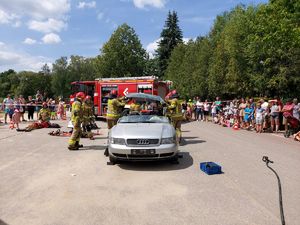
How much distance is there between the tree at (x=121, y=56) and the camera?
6625 centimetres

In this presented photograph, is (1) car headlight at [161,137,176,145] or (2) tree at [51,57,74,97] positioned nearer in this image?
(1) car headlight at [161,137,176,145]

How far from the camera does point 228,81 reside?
37.6 m

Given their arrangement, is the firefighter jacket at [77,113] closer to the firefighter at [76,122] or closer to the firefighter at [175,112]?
the firefighter at [76,122]

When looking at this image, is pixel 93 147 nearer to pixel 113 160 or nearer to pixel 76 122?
pixel 76 122

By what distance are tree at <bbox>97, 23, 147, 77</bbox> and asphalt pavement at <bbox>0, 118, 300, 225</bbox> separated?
5639 cm

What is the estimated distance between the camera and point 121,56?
66.6 m

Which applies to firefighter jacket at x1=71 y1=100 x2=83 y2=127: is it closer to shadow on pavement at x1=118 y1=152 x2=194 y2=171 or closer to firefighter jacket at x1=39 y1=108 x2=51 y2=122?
shadow on pavement at x1=118 y1=152 x2=194 y2=171

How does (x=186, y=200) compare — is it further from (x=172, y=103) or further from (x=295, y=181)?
(x=172, y=103)

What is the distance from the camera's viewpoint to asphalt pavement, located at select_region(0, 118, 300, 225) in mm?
4996

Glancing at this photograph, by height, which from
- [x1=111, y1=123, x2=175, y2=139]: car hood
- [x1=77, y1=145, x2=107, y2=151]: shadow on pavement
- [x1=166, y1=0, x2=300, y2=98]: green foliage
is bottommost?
[x1=77, y1=145, x2=107, y2=151]: shadow on pavement

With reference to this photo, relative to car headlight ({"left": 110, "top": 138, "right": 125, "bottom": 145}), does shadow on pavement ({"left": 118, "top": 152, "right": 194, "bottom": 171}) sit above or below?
below

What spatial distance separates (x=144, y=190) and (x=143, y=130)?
7.83ft

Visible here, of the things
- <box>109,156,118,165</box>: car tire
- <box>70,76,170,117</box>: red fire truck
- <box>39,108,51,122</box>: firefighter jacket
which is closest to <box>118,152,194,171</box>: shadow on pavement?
<box>109,156,118,165</box>: car tire

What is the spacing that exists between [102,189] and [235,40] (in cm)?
3174
